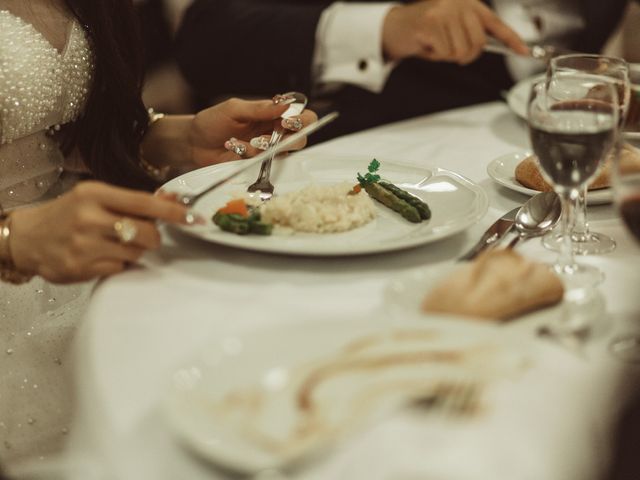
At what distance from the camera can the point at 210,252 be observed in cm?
98

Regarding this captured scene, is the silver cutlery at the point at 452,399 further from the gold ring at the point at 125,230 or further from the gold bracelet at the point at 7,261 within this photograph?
the gold bracelet at the point at 7,261

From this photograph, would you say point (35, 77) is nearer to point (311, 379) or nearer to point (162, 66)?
point (311, 379)

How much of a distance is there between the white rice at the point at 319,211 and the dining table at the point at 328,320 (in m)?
0.06

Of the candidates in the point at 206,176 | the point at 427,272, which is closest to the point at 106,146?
the point at 206,176

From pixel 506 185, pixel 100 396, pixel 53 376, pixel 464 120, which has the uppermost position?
pixel 100 396

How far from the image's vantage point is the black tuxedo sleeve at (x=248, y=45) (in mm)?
2271

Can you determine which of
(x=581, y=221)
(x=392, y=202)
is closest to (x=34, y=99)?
(x=392, y=202)

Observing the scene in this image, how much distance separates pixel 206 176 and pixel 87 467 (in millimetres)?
618

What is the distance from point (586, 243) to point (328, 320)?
46cm

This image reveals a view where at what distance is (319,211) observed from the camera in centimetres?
99

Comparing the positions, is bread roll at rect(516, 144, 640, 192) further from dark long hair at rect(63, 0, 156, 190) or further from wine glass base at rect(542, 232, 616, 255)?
dark long hair at rect(63, 0, 156, 190)

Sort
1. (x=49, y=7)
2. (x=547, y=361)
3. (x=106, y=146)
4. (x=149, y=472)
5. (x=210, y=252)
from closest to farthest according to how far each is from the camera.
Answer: (x=149, y=472)
(x=547, y=361)
(x=210, y=252)
(x=49, y=7)
(x=106, y=146)

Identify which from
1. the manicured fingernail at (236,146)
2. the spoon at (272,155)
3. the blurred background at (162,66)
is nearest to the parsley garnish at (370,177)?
the spoon at (272,155)

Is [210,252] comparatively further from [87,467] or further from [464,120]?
[464,120]
